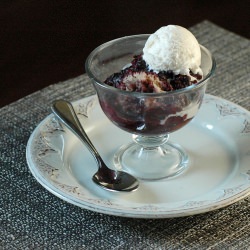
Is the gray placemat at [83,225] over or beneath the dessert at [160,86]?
beneath

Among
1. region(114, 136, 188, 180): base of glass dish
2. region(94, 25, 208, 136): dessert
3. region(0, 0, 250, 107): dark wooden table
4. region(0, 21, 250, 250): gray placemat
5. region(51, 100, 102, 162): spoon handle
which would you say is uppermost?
region(94, 25, 208, 136): dessert

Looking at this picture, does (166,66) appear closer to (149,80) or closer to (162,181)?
(149,80)

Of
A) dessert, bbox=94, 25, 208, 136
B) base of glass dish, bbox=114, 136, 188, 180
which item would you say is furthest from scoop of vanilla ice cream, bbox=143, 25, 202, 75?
base of glass dish, bbox=114, 136, 188, 180

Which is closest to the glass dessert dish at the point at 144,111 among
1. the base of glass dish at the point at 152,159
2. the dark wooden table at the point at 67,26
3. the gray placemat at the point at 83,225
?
the base of glass dish at the point at 152,159

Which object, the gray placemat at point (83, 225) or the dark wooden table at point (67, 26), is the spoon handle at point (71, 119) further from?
the dark wooden table at point (67, 26)

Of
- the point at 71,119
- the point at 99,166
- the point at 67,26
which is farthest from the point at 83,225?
the point at 67,26

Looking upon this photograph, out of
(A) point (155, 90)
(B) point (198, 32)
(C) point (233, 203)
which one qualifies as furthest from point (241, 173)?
(B) point (198, 32)

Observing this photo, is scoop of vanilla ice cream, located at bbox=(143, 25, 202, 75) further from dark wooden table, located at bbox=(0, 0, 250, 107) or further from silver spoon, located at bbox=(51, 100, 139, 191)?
dark wooden table, located at bbox=(0, 0, 250, 107)
